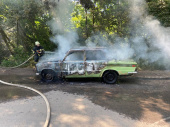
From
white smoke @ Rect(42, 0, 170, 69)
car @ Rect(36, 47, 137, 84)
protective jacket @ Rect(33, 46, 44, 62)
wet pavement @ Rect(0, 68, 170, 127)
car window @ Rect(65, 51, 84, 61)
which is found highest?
white smoke @ Rect(42, 0, 170, 69)

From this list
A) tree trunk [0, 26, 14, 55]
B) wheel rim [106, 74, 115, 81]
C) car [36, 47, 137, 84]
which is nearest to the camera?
car [36, 47, 137, 84]

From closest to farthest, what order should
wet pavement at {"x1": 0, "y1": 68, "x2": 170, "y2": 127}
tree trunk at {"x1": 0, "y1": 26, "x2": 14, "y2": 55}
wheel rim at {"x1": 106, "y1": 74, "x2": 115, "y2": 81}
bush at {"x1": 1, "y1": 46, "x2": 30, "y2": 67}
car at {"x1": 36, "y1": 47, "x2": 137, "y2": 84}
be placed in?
wet pavement at {"x1": 0, "y1": 68, "x2": 170, "y2": 127}
car at {"x1": 36, "y1": 47, "x2": 137, "y2": 84}
wheel rim at {"x1": 106, "y1": 74, "x2": 115, "y2": 81}
bush at {"x1": 1, "y1": 46, "x2": 30, "y2": 67}
tree trunk at {"x1": 0, "y1": 26, "x2": 14, "y2": 55}

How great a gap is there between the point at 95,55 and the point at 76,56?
0.79 metres

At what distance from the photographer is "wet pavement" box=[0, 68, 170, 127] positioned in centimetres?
311

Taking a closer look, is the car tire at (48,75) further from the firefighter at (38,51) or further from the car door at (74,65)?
the firefighter at (38,51)

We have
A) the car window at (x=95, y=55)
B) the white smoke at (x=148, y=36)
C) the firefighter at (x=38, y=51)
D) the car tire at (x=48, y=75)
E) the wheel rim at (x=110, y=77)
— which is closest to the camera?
the car window at (x=95, y=55)

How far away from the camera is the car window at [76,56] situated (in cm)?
571

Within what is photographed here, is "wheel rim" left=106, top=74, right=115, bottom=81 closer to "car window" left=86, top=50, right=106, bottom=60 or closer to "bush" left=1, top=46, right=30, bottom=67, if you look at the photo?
"car window" left=86, top=50, right=106, bottom=60

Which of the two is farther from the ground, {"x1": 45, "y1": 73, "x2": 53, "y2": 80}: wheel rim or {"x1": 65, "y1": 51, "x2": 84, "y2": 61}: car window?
{"x1": 65, "y1": 51, "x2": 84, "y2": 61}: car window

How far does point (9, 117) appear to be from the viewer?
3.26 meters

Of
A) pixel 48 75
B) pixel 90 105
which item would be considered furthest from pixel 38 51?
pixel 90 105

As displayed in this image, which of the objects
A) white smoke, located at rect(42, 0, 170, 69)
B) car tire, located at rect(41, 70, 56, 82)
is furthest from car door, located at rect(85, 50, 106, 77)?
white smoke, located at rect(42, 0, 170, 69)

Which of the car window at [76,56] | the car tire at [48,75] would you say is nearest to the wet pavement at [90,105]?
the car tire at [48,75]

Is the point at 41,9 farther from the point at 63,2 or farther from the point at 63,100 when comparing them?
the point at 63,100
